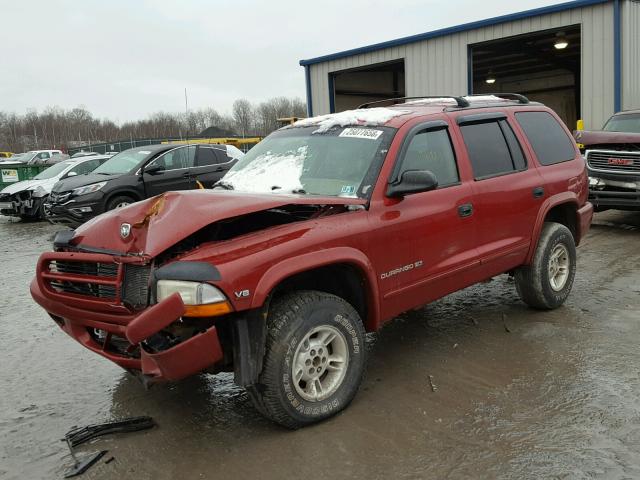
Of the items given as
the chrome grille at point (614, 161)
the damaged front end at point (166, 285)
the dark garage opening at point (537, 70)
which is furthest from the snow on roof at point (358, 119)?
the dark garage opening at point (537, 70)

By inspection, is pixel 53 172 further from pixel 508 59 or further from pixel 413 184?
pixel 508 59

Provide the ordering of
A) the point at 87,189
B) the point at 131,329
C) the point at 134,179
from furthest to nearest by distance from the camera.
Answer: the point at 134,179, the point at 87,189, the point at 131,329

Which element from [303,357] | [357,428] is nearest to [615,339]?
[357,428]

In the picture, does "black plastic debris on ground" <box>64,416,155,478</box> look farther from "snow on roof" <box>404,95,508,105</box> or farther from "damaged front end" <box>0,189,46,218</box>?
"damaged front end" <box>0,189,46,218</box>

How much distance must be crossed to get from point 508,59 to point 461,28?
26.4ft

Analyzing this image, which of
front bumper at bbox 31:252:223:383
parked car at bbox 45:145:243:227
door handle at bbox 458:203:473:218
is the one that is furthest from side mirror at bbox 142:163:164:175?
door handle at bbox 458:203:473:218

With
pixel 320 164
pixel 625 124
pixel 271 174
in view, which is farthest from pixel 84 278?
pixel 625 124

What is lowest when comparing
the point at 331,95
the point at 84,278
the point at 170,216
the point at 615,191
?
the point at 615,191

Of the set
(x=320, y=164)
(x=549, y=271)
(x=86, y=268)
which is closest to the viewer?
(x=86, y=268)

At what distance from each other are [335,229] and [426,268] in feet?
2.93

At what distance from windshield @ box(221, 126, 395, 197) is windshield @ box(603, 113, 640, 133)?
8.24m

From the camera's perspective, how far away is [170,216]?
3186 mm

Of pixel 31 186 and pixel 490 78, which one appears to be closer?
pixel 31 186

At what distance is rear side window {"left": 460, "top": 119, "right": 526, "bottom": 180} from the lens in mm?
4559
